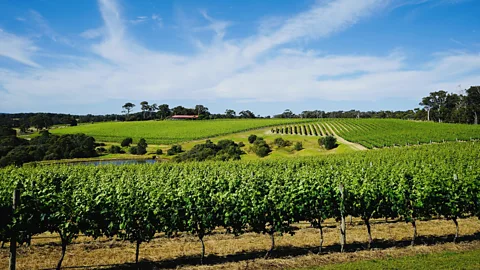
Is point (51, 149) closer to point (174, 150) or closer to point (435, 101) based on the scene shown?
point (174, 150)

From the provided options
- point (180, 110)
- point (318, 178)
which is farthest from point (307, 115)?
point (318, 178)

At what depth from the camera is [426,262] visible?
8.84m

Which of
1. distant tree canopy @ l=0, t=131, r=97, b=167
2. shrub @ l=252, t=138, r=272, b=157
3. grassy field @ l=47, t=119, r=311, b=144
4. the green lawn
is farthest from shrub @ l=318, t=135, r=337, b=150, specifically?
the green lawn

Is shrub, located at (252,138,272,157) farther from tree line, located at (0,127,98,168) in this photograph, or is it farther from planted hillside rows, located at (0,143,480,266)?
planted hillside rows, located at (0,143,480,266)

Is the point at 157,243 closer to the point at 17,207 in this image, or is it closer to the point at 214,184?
the point at 214,184

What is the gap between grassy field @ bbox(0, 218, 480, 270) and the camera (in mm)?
9305

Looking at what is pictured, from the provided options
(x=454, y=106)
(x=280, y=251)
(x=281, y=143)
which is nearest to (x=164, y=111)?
(x=281, y=143)

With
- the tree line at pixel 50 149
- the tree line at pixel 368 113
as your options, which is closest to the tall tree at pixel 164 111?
the tree line at pixel 368 113

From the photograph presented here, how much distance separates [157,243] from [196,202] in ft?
12.2

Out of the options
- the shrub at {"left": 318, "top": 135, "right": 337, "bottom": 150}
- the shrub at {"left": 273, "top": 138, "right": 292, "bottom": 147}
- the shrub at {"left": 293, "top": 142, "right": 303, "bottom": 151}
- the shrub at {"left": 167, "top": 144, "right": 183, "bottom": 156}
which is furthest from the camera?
the shrub at {"left": 273, "top": 138, "right": 292, "bottom": 147}

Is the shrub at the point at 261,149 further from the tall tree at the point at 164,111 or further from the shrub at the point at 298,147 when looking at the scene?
the tall tree at the point at 164,111

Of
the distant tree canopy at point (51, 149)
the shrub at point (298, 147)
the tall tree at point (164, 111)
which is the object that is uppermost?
the tall tree at point (164, 111)

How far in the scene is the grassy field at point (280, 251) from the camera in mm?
9305

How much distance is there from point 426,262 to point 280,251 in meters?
4.31
